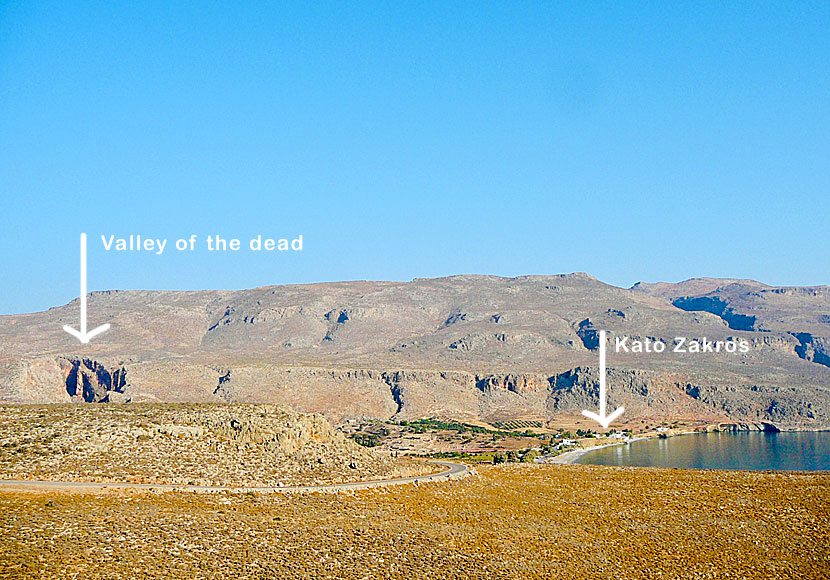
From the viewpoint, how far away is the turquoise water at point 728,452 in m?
93.6

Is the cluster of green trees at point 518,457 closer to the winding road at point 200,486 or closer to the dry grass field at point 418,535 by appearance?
the winding road at point 200,486

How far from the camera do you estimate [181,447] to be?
4459 centimetres

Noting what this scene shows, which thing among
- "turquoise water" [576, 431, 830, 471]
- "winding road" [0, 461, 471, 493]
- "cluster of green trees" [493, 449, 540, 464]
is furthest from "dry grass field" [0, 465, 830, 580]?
"turquoise water" [576, 431, 830, 471]

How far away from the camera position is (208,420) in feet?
158

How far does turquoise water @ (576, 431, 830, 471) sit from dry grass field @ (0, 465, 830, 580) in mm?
50287

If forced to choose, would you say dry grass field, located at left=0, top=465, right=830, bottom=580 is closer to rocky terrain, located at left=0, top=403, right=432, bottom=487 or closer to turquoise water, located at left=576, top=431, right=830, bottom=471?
rocky terrain, located at left=0, top=403, right=432, bottom=487

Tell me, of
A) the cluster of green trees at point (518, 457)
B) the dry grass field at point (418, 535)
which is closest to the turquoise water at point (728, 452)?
the cluster of green trees at point (518, 457)

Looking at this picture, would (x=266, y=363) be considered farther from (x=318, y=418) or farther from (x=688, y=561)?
(x=688, y=561)

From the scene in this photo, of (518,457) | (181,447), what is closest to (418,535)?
(181,447)

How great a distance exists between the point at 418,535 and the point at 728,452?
276ft

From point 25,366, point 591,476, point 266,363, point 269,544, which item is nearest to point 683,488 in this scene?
point 591,476

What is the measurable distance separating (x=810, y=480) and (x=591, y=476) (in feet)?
40.9

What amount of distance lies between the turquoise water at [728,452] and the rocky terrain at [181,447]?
48.4 m

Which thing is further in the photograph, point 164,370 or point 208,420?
point 164,370
